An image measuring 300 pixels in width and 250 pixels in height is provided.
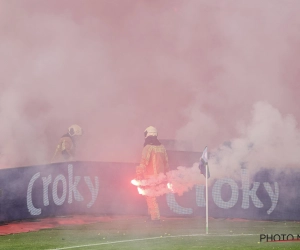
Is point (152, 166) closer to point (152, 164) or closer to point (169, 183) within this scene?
point (152, 164)

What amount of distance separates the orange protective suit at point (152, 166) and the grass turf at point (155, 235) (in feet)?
2.46

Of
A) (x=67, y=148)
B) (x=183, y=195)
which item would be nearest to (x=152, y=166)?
(x=183, y=195)

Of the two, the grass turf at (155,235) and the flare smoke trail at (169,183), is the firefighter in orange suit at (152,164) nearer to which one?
the flare smoke trail at (169,183)

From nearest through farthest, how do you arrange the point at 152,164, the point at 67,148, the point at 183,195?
the point at 152,164
the point at 183,195
the point at 67,148

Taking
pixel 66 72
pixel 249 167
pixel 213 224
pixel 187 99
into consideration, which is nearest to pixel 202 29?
pixel 187 99

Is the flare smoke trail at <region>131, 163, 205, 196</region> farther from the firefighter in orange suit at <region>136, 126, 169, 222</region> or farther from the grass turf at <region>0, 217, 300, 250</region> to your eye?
the grass turf at <region>0, 217, 300, 250</region>

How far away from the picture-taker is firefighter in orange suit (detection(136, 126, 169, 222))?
28.1 m

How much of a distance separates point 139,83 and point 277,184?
51.1 ft

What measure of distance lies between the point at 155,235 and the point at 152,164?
553cm

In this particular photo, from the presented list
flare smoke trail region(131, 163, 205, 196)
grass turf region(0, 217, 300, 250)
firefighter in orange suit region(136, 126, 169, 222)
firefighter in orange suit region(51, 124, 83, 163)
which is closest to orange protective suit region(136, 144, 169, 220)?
firefighter in orange suit region(136, 126, 169, 222)

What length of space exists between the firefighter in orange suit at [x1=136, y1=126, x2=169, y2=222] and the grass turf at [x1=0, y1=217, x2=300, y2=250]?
0.78 meters

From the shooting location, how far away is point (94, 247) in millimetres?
20297

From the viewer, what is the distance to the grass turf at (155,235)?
20.5 meters

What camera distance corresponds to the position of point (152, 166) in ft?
93.6
